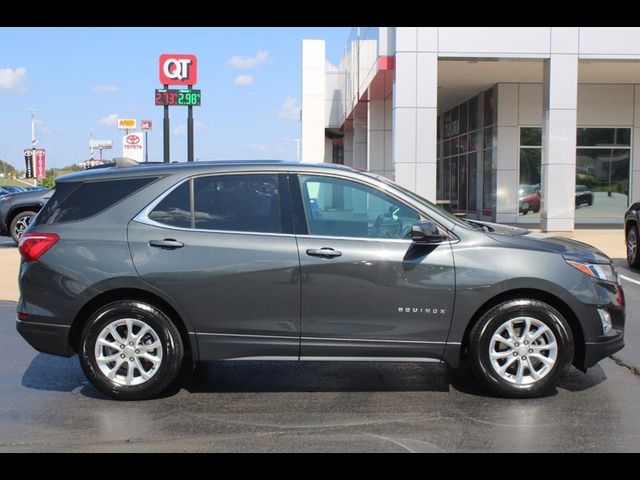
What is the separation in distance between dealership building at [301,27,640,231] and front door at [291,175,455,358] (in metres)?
12.8

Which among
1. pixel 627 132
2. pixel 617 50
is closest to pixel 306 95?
pixel 627 132

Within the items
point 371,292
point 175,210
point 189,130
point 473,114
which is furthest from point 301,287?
point 473,114

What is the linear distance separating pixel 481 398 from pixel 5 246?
1494 cm

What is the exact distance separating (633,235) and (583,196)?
12168mm

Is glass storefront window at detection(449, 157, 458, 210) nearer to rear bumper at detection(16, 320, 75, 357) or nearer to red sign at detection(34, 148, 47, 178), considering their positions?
rear bumper at detection(16, 320, 75, 357)

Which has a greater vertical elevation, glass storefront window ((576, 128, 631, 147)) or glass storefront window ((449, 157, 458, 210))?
glass storefront window ((576, 128, 631, 147))

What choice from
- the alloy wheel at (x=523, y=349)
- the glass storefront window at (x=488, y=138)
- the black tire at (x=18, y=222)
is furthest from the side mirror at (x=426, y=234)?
the glass storefront window at (x=488, y=138)

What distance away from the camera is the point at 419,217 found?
5297mm

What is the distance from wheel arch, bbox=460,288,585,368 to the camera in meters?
5.21

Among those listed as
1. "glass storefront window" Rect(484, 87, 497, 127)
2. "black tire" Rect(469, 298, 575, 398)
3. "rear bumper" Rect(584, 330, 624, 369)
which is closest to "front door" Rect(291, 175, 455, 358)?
"black tire" Rect(469, 298, 575, 398)

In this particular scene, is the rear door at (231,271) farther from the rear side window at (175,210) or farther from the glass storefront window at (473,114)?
the glass storefront window at (473,114)

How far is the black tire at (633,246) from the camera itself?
11656mm
